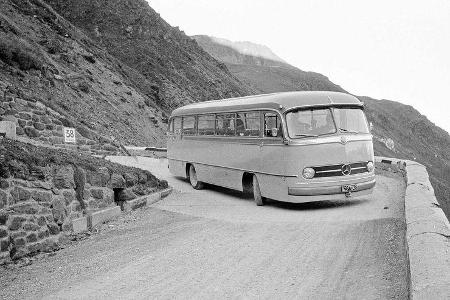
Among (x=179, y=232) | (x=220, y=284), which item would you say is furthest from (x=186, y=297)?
(x=179, y=232)

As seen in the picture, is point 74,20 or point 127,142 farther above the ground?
point 74,20

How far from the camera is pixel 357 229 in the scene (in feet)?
31.2

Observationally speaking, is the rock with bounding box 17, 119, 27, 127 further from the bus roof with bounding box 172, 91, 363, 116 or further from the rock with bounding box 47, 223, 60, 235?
the rock with bounding box 47, 223, 60, 235

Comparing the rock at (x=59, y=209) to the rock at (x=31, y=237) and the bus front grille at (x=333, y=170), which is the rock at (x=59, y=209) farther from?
the bus front grille at (x=333, y=170)

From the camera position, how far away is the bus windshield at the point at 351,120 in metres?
12.4

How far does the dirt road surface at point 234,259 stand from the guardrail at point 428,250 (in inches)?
16.7

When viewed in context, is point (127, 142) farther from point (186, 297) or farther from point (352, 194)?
point (186, 297)

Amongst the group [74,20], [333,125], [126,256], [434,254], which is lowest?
[126,256]

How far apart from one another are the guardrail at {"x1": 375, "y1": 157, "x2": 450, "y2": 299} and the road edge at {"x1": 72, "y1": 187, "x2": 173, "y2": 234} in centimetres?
619

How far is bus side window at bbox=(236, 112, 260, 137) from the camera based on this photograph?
13336mm

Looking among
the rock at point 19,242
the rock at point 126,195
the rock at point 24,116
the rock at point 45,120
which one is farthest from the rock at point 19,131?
the rock at point 19,242

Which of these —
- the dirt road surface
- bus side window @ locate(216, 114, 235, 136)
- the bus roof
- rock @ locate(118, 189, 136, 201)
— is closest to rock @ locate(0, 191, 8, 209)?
the dirt road surface

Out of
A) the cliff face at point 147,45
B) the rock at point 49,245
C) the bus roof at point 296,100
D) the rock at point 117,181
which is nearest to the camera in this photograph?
the rock at point 49,245

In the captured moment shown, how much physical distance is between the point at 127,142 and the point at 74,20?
74.2 feet
